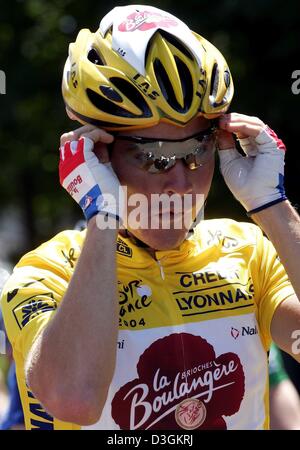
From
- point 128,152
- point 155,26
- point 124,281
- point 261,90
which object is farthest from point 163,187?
point 261,90

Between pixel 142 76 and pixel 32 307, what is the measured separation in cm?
86

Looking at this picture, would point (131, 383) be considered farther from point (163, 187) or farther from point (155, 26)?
point (155, 26)

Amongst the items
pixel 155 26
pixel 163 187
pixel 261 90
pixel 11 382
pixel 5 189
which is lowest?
pixel 5 189

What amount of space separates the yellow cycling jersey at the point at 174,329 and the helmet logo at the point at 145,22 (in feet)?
2.49

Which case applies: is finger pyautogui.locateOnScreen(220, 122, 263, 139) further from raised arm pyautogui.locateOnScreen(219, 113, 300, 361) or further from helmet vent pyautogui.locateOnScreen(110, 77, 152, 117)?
helmet vent pyautogui.locateOnScreen(110, 77, 152, 117)

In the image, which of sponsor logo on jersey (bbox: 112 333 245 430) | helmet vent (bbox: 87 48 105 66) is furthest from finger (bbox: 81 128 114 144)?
sponsor logo on jersey (bbox: 112 333 245 430)

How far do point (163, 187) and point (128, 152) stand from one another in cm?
17

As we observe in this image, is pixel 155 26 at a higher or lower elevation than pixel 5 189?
higher

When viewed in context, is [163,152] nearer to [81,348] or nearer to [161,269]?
[161,269]

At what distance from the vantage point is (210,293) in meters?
3.20

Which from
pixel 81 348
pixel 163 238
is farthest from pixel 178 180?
pixel 81 348

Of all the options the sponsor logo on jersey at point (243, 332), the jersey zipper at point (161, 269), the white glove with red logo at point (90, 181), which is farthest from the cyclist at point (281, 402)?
the white glove with red logo at point (90, 181)

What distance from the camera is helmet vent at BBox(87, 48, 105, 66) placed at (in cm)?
321

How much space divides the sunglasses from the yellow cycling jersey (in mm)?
335
